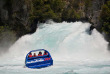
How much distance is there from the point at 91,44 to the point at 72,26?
8.78m

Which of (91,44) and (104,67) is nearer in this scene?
(104,67)

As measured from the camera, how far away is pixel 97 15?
2723cm

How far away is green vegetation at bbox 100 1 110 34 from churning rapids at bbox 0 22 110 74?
1155 millimetres

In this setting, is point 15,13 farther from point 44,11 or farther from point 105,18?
point 44,11

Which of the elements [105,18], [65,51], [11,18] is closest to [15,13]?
[11,18]

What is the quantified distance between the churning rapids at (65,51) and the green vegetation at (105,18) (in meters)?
1.16

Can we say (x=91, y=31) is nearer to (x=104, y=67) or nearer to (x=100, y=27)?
(x=100, y=27)

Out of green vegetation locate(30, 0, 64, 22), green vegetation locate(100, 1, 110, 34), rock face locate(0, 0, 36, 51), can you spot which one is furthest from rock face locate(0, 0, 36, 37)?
green vegetation locate(100, 1, 110, 34)

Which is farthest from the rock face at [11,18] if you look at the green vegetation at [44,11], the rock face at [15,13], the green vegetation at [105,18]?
the green vegetation at [105,18]

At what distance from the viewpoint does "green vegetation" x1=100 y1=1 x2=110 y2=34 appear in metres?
25.0

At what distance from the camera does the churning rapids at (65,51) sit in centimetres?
1755

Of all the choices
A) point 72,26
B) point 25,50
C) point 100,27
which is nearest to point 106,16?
point 100,27

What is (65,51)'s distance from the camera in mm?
25500

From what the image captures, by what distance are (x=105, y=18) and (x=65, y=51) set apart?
5819 mm
